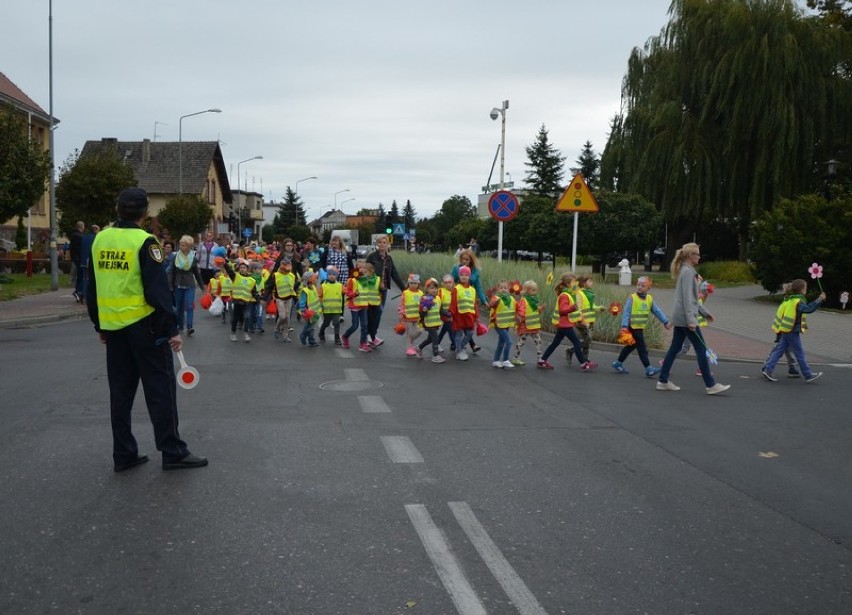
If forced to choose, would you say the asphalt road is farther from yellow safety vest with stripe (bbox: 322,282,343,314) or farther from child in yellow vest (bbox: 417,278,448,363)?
yellow safety vest with stripe (bbox: 322,282,343,314)

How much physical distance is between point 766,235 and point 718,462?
1914 cm

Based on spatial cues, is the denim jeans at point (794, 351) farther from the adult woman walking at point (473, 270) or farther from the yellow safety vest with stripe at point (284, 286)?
the yellow safety vest with stripe at point (284, 286)

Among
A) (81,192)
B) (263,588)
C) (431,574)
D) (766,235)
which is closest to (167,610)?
(263,588)

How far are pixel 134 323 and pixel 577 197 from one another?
37.1ft

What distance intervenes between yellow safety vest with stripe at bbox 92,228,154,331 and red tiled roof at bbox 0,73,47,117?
1524 inches

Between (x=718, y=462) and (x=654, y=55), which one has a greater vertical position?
(x=654, y=55)

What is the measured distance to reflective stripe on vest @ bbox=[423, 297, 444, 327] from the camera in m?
12.3

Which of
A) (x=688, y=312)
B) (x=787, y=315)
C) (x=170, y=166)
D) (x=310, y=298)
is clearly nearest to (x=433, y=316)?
(x=310, y=298)

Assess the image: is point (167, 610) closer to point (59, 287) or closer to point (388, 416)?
point (388, 416)

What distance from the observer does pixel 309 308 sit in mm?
13555

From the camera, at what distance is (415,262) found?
32.4m

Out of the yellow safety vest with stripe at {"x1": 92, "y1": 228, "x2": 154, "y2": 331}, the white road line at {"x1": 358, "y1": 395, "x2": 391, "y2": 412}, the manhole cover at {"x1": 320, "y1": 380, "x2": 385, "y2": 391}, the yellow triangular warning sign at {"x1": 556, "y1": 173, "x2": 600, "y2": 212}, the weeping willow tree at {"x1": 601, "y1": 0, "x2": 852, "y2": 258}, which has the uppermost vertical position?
the weeping willow tree at {"x1": 601, "y1": 0, "x2": 852, "y2": 258}

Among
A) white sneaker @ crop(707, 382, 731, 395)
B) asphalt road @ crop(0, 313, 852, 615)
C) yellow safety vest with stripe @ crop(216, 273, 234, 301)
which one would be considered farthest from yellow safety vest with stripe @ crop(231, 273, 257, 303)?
white sneaker @ crop(707, 382, 731, 395)

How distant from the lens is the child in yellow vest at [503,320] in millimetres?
11859
